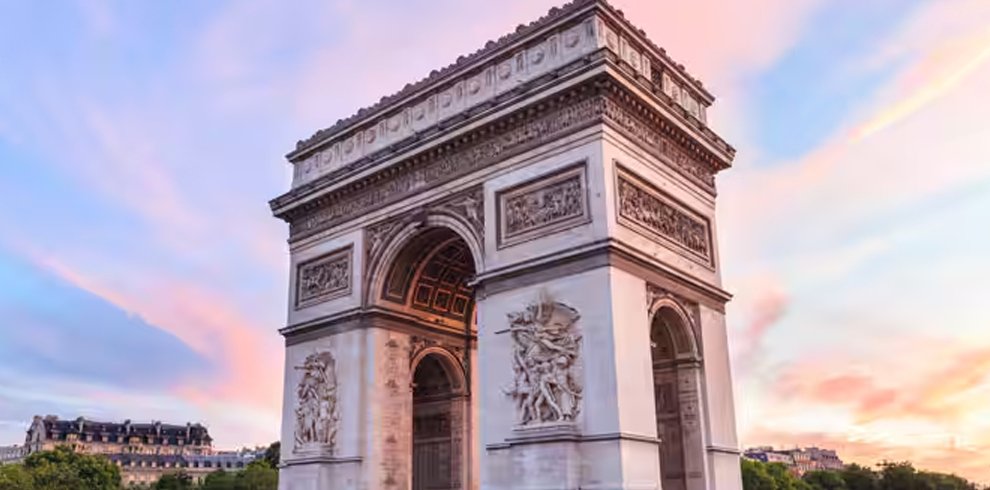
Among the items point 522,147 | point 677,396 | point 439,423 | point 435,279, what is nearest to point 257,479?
point 439,423

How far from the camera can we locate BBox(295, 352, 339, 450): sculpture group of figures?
20.6 m

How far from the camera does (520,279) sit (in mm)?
17625

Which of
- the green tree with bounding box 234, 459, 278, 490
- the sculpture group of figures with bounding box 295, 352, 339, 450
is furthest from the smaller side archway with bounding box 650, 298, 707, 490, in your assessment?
the green tree with bounding box 234, 459, 278, 490

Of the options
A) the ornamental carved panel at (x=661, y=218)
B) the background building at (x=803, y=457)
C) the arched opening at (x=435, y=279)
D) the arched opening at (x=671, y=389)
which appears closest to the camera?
the ornamental carved panel at (x=661, y=218)

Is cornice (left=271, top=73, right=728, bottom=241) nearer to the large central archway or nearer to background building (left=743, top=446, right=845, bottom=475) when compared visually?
the large central archway

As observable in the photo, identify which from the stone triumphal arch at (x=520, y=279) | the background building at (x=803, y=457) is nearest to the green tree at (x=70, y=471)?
the stone triumphal arch at (x=520, y=279)

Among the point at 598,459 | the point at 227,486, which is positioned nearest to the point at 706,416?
the point at 598,459

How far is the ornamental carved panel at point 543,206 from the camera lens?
17.1 m

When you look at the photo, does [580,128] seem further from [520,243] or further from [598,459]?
[598,459]

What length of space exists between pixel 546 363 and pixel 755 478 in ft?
159

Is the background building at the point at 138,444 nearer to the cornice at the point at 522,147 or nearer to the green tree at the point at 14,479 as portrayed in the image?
the green tree at the point at 14,479

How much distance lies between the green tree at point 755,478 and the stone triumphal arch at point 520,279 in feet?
138

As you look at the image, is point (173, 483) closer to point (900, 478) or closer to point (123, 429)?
point (123, 429)

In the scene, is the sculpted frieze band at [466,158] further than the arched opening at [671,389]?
No
